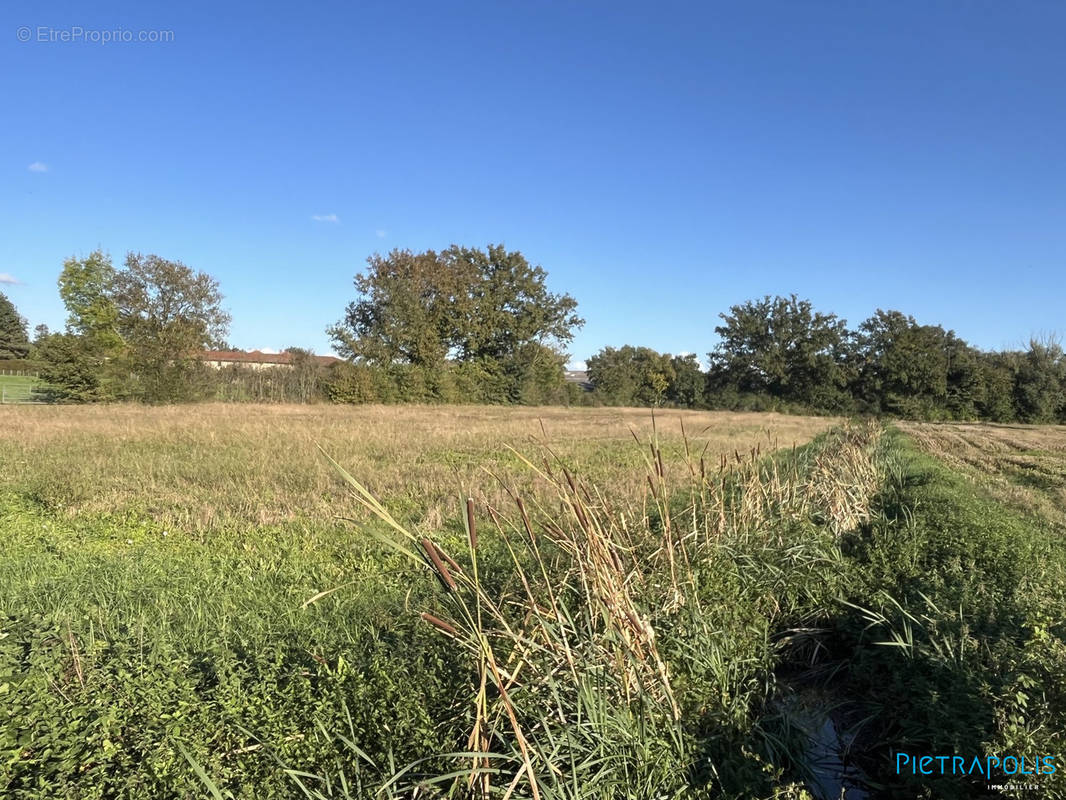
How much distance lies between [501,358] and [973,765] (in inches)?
1866

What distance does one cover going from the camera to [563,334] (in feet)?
170

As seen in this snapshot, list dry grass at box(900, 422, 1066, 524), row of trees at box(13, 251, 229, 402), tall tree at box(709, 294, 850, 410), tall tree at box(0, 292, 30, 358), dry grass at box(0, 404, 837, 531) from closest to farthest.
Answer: dry grass at box(0, 404, 837, 531) → dry grass at box(900, 422, 1066, 524) → row of trees at box(13, 251, 229, 402) → tall tree at box(709, 294, 850, 410) → tall tree at box(0, 292, 30, 358)

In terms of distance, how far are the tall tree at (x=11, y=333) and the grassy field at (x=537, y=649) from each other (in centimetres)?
7764

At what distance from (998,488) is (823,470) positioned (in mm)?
5533

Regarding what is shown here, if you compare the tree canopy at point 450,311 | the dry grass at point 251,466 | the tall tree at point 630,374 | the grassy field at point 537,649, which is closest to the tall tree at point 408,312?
the tree canopy at point 450,311

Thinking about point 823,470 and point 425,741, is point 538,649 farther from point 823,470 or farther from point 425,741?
point 823,470

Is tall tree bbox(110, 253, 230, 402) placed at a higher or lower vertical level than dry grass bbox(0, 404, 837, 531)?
higher

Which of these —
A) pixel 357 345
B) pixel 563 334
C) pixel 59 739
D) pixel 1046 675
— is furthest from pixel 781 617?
pixel 563 334

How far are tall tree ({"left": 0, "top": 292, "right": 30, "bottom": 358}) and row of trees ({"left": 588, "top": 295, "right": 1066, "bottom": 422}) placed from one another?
208 ft

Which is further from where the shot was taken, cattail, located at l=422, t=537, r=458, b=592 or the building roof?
the building roof

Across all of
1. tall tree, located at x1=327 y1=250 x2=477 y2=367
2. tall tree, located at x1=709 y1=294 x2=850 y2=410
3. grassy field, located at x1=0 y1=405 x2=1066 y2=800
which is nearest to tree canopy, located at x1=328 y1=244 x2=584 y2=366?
tall tree, located at x1=327 y1=250 x2=477 y2=367

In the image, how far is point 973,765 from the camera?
98.9 inches

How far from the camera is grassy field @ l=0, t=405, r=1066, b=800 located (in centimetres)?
243

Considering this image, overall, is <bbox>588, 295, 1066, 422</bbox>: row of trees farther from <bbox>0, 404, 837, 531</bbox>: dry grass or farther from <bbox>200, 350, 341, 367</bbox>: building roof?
<bbox>0, 404, 837, 531</bbox>: dry grass
